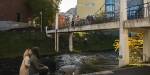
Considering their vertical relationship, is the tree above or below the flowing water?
above

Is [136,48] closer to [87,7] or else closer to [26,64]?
[26,64]

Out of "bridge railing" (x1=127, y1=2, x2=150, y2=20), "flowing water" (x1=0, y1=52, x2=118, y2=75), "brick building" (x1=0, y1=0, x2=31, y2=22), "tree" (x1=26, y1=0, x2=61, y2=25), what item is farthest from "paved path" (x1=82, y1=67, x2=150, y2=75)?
"brick building" (x1=0, y1=0, x2=31, y2=22)

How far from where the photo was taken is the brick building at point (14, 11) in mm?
70312

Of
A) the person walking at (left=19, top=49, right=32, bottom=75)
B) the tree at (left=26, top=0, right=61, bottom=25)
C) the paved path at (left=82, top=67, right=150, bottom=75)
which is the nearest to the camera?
the person walking at (left=19, top=49, right=32, bottom=75)

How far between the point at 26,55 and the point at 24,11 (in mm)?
61270

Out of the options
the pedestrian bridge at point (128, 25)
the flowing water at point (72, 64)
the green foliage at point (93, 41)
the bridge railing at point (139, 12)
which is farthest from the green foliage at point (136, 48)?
the green foliage at point (93, 41)

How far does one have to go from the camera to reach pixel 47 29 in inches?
2494

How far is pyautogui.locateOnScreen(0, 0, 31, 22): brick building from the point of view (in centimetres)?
7031

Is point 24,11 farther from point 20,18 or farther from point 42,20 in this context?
point 42,20

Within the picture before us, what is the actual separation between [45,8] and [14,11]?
7040 mm

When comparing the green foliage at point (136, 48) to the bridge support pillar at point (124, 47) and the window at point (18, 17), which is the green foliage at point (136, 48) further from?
the window at point (18, 17)

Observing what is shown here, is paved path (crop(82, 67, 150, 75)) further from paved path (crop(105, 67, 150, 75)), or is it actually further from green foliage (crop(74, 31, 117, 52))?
green foliage (crop(74, 31, 117, 52))

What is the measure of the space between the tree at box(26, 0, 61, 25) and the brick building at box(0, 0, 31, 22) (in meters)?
1.99

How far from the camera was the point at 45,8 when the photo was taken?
6850 cm
